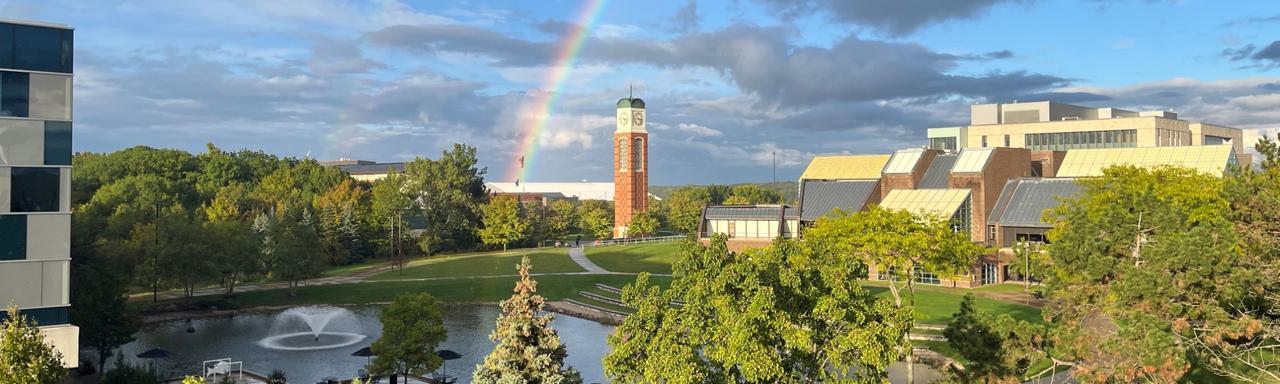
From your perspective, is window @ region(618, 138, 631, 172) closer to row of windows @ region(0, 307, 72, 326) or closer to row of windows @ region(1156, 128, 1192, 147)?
row of windows @ region(1156, 128, 1192, 147)

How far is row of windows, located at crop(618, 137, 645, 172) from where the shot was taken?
118250 millimetres

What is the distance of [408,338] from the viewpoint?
3334 centimetres

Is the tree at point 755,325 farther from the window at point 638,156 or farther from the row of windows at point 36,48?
the window at point 638,156

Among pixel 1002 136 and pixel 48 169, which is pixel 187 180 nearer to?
pixel 48 169

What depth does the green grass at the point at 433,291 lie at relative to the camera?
62312 millimetres

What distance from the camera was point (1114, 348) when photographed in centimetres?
2252

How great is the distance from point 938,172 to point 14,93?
67557mm

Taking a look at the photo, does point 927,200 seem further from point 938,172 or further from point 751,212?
point 751,212

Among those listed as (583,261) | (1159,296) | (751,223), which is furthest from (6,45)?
(751,223)

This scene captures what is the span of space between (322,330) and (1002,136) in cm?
8471

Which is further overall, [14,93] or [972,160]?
[972,160]

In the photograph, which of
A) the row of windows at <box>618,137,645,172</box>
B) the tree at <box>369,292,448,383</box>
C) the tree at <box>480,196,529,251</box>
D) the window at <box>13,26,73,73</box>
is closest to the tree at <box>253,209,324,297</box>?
the tree at <box>480,196,529,251</box>

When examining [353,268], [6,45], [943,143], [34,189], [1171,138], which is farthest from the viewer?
[943,143]

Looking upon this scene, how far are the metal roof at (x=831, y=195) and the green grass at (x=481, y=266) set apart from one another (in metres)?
21.0
